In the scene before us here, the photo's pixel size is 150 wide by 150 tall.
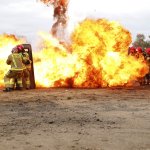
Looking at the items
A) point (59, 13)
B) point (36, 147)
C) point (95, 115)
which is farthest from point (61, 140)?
point (59, 13)

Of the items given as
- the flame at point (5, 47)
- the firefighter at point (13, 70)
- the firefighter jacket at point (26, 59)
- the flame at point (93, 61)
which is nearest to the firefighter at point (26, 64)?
the firefighter jacket at point (26, 59)

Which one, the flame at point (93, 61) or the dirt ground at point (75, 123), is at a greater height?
the flame at point (93, 61)

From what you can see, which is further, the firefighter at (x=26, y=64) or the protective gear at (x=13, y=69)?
the firefighter at (x=26, y=64)

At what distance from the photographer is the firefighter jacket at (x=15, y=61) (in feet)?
61.1

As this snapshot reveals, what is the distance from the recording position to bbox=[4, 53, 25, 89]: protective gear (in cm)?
1866

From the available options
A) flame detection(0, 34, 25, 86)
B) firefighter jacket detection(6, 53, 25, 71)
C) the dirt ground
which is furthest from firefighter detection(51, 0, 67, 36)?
the dirt ground

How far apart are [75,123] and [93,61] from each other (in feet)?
34.6

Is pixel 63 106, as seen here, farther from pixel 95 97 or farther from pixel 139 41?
pixel 139 41

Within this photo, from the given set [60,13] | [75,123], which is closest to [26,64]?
[60,13]

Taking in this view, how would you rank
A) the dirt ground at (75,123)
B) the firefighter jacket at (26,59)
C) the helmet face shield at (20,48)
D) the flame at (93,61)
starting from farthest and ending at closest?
the flame at (93,61) < the helmet face shield at (20,48) < the firefighter jacket at (26,59) < the dirt ground at (75,123)

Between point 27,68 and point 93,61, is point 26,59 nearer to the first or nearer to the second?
point 27,68

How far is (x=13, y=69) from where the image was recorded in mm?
18672

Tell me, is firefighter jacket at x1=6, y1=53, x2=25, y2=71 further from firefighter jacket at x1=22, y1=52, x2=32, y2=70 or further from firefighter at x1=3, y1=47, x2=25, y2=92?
firefighter jacket at x1=22, y1=52, x2=32, y2=70

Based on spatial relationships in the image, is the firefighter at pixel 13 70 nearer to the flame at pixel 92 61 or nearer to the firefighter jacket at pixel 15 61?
the firefighter jacket at pixel 15 61
